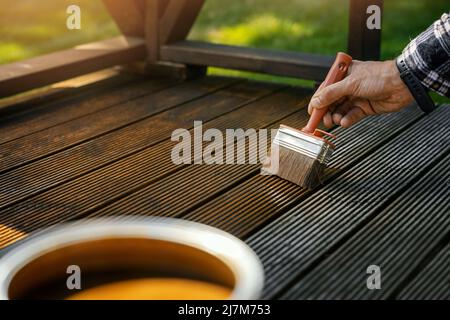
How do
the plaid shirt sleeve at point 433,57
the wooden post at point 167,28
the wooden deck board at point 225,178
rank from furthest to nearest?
the wooden post at point 167,28 → the plaid shirt sleeve at point 433,57 → the wooden deck board at point 225,178

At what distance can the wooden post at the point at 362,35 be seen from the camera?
329cm

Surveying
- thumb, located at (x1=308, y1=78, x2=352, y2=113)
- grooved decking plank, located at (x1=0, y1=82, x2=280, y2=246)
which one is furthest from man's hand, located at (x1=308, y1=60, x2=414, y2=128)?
grooved decking plank, located at (x1=0, y1=82, x2=280, y2=246)

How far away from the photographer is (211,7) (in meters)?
6.09

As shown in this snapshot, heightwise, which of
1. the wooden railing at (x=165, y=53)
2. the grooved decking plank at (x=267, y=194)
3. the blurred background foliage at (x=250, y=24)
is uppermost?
the wooden railing at (x=165, y=53)

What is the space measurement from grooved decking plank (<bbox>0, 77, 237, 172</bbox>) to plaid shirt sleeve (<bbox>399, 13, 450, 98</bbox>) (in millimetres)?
1230

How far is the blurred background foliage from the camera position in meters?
5.11

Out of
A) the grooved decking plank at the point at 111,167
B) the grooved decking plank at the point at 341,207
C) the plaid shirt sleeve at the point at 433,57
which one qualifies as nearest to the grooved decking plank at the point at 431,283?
the grooved decking plank at the point at 341,207

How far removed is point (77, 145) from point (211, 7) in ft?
11.1

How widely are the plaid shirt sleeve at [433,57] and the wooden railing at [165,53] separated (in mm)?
914

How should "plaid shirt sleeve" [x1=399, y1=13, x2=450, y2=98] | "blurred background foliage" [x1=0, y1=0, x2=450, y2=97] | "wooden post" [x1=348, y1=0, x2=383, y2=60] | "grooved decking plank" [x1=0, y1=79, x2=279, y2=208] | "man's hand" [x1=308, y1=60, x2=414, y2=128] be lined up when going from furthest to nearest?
"blurred background foliage" [x1=0, y1=0, x2=450, y2=97] → "wooden post" [x1=348, y1=0, x2=383, y2=60] → "grooved decking plank" [x1=0, y1=79, x2=279, y2=208] → "man's hand" [x1=308, y1=60, x2=414, y2=128] → "plaid shirt sleeve" [x1=399, y1=13, x2=450, y2=98]

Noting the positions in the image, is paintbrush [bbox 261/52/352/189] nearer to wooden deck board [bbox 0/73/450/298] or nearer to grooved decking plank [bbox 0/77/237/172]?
wooden deck board [bbox 0/73/450/298]

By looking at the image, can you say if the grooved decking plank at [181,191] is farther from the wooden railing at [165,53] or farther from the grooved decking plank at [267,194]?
the wooden railing at [165,53]

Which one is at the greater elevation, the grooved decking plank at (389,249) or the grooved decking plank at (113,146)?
the grooved decking plank at (389,249)
